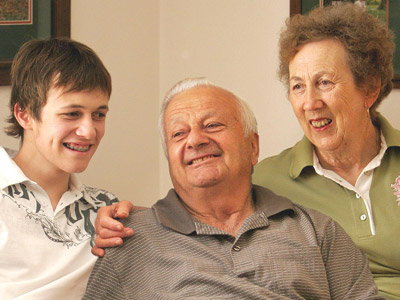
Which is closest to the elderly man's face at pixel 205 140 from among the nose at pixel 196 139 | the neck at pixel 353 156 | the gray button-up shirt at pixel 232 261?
the nose at pixel 196 139

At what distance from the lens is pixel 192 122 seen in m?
1.88

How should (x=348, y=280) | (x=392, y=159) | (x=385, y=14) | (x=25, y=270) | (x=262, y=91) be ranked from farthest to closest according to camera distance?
(x=262, y=91), (x=385, y=14), (x=392, y=159), (x=348, y=280), (x=25, y=270)

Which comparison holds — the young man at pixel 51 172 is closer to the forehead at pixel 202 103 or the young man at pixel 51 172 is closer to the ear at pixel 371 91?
the forehead at pixel 202 103

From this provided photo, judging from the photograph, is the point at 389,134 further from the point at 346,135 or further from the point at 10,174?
the point at 10,174

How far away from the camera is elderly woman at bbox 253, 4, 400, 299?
2.08m

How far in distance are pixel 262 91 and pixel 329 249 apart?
1.09 m

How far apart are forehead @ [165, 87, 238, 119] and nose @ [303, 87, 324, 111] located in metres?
0.33

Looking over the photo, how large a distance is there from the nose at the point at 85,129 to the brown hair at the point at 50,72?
11 cm

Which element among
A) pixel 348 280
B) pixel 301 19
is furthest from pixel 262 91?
pixel 348 280

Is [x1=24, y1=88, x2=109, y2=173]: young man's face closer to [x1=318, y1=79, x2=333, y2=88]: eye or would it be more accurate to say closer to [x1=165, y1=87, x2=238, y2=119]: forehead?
[x1=165, y1=87, x2=238, y2=119]: forehead

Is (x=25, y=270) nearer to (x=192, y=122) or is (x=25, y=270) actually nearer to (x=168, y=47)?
(x=192, y=122)

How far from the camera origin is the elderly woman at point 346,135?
2076mm

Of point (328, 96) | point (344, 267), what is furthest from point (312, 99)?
point (344, 267)

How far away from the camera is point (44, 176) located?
1860 mm
